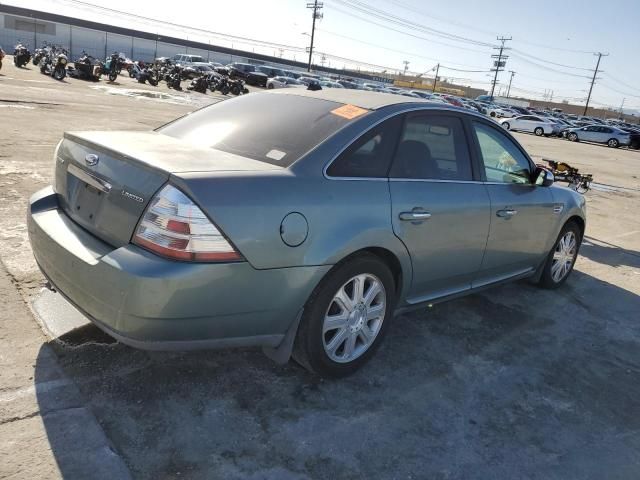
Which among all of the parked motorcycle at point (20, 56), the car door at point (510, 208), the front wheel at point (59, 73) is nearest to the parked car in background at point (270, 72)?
the parked motorcycle at point (20, 56)

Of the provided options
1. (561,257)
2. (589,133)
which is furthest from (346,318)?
(589,133)

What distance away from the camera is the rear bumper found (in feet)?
7.80

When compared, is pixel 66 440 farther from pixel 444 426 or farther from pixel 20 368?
pixel 444 426

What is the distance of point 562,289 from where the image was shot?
5379mm

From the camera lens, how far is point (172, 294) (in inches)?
93.4

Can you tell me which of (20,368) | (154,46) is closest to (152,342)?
(20,368)

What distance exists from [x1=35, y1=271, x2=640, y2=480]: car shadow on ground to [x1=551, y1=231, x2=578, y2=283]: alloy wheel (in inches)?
50.1

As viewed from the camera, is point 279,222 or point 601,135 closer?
point 279,222

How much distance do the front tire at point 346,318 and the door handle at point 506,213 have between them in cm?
124

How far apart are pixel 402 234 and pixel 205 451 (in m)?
1.61

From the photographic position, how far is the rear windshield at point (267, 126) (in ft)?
9.82

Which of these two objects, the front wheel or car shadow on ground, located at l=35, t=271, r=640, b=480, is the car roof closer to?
car shadow on ground, located at l=35, t=271, r=640, b=480

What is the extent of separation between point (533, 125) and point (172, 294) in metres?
40.7

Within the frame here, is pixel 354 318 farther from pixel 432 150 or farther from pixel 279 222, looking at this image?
pixel 432 150
